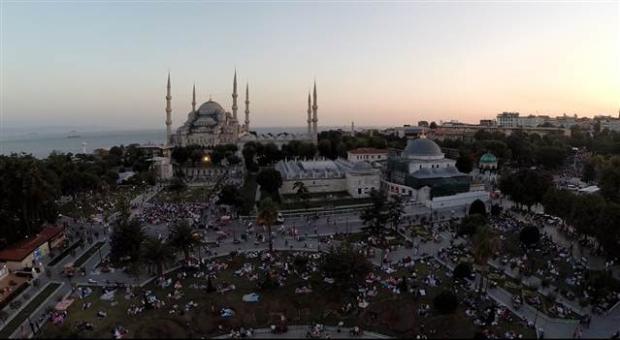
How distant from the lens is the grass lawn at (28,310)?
21212mm

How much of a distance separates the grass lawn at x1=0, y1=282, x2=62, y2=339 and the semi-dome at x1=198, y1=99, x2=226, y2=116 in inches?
3753

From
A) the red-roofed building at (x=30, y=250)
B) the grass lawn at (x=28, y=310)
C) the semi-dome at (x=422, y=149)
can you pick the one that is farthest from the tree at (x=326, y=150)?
the grass lawn at (x=28, y=310)

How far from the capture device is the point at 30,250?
29875 millimetres

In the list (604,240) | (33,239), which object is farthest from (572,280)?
(33,239)

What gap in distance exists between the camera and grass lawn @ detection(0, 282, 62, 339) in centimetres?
2121

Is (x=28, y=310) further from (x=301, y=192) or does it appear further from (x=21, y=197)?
(x=301, y=192)

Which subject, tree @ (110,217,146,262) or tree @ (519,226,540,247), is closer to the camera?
tree @ (110,217,146,262)

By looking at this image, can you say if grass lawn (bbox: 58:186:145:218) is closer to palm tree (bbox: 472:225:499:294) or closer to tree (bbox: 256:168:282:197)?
tree (bbox: 256:168:282:197)

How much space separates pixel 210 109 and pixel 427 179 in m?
86.5

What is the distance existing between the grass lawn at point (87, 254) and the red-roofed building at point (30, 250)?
2.94 meters

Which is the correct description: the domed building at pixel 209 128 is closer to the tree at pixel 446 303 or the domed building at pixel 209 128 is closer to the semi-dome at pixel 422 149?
the semi-dome at pixel 422 149

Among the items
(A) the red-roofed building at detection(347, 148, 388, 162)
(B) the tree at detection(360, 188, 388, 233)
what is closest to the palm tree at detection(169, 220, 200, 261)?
(B) the tree at detection(360, 188, 388, 233)

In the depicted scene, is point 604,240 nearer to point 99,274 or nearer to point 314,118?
point 99,274

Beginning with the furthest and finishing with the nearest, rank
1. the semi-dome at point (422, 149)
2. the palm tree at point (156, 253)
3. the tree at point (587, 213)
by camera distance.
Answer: the semi-dome at point (422, 149) → the tree at point (587, 213) → the palm tree at point (156, 253)
